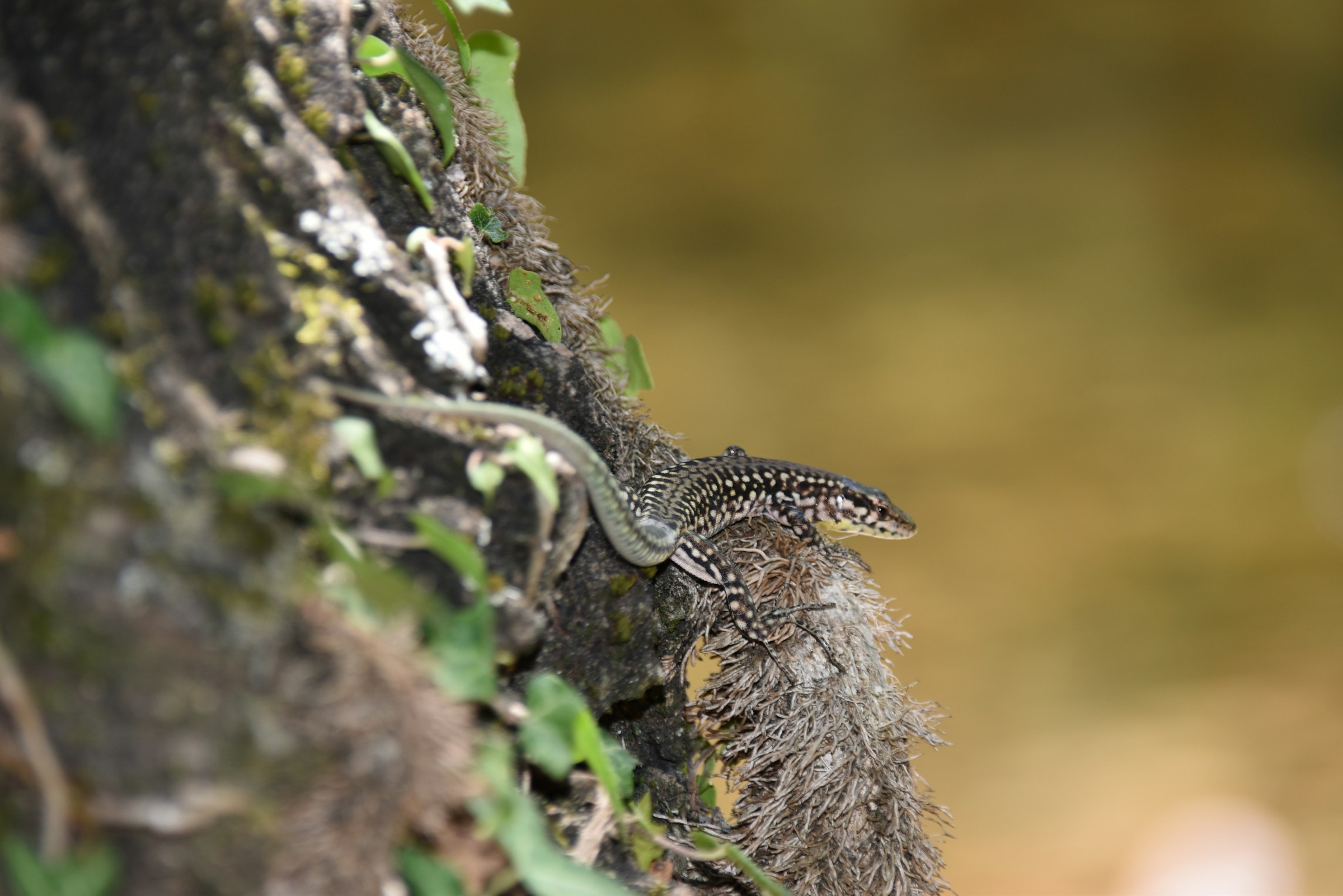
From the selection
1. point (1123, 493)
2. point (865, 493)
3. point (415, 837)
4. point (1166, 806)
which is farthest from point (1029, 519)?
point (415, 837)

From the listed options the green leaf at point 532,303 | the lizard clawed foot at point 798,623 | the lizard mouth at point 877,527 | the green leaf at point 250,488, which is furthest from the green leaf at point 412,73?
the lizard mouth at point 877,527

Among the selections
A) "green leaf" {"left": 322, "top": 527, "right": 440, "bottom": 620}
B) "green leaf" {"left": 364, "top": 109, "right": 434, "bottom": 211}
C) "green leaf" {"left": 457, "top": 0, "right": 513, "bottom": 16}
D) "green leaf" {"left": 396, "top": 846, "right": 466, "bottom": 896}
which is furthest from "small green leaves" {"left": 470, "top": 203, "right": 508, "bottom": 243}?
"green leaf" {"left": 396, "top": 846, "right": 466, "bottom": 896}

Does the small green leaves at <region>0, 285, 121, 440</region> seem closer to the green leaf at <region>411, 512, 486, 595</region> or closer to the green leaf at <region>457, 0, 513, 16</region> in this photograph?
the green leaf at <region>411, 512, 486, 595</region>

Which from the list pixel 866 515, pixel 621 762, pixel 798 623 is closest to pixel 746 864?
pixel 621 762

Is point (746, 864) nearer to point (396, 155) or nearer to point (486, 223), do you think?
point (396, 155)

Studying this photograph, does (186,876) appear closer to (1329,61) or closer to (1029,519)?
(1029,519)
